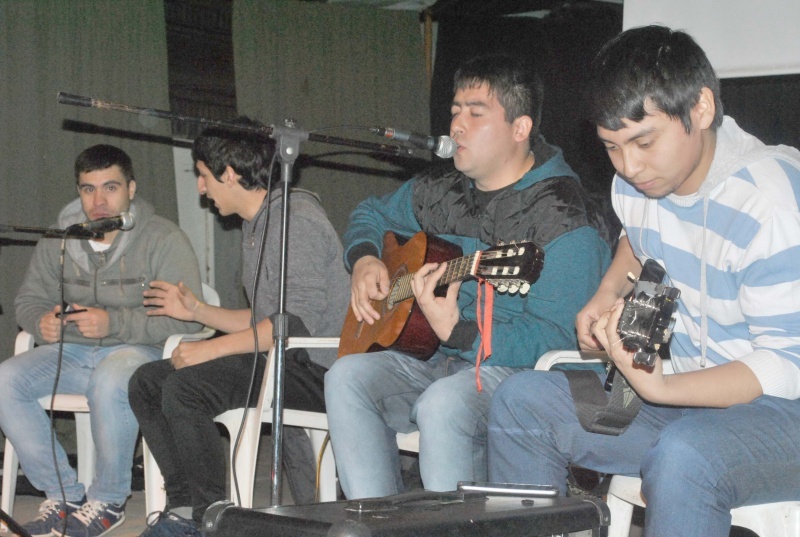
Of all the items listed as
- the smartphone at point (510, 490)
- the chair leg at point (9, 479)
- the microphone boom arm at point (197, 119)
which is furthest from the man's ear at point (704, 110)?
the chair leg at point (9, 479)

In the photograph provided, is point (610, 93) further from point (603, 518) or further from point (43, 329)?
point (43, 329)

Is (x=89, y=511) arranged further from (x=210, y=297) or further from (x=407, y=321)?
(x=407, y=321)

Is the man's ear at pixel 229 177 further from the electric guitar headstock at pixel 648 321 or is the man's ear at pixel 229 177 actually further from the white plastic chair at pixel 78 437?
the electric guitar headstock at pixel 648 321

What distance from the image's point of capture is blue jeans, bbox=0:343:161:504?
3.05m

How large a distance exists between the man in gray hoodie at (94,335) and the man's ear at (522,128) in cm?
144

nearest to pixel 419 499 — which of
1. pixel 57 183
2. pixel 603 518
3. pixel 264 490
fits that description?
pixel 603 518

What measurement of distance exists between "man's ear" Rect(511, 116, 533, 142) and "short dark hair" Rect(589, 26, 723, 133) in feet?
2.30

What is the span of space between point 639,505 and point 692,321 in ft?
1.36

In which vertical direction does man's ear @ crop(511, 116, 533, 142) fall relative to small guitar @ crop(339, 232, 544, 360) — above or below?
above

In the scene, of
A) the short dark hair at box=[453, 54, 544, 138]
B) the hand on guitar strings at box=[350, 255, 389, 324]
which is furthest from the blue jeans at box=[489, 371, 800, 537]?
the short dark hair at box=[453, 54, 544, 138]

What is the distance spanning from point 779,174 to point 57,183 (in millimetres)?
3341

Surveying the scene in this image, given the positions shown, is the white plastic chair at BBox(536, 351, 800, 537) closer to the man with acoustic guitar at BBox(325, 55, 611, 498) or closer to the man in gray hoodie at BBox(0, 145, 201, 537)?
the man with acoustic guitar at BBox(325, 55, 611, 498)

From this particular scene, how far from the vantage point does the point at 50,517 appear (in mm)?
2969

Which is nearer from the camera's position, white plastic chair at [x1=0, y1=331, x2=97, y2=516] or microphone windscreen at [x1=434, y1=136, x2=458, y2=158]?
microphone windscreen at [x1=434, y1=136, x2=458, y2=158]
